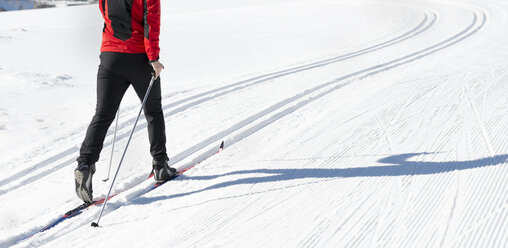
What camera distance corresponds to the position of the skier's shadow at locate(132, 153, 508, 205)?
9.84 feet

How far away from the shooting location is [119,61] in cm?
274

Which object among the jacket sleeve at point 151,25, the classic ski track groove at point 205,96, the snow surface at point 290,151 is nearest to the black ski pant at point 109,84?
the jacket sleeve at point 151,25

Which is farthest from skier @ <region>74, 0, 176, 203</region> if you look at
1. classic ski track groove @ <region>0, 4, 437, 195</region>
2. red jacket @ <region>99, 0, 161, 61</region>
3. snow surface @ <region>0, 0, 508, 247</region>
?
classic ski track groove @ <region>0, 4, 437, 195</region>

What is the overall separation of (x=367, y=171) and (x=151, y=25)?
1797 millimetres

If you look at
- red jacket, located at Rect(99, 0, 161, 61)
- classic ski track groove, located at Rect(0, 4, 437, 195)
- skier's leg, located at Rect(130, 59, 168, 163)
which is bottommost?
classic ski track groove, located at Rect(0, 4, 437, 195)

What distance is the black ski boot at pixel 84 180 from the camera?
9.09 ft

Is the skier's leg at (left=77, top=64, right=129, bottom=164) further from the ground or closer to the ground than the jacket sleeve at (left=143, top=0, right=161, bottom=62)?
closer to the ground

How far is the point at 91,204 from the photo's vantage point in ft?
9.36

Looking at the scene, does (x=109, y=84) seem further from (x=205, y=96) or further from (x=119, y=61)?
(x=205, y=96)

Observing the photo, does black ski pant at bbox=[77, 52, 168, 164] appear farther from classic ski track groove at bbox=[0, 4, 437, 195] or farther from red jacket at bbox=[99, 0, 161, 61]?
classic ski track groove at bbox=[0, 4, 437, 195]

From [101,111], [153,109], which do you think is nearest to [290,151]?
[153,109]

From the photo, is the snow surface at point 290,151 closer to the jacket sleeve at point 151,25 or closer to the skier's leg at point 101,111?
the skier's leg at point 101,111

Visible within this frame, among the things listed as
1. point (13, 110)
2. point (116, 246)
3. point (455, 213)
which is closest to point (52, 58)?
point (13, 110)

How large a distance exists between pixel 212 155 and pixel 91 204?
1.13 meters
